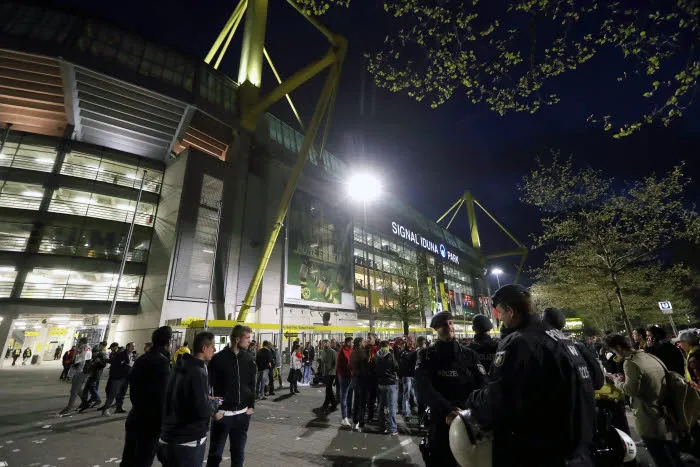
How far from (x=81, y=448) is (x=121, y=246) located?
26341 mm

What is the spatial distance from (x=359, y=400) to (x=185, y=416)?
18.6 feet

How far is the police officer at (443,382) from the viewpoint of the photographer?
11.0ft

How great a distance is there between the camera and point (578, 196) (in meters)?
17.2

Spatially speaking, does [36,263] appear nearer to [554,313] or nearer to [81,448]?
[81,448]

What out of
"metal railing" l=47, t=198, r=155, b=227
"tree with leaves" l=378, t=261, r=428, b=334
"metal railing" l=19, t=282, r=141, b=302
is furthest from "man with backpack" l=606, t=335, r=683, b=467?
"metal railing" l=47, t=198, r=155, b=227

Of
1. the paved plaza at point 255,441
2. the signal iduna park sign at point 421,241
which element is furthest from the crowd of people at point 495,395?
the signal iduna park sign at point 421,241

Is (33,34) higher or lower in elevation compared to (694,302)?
higher

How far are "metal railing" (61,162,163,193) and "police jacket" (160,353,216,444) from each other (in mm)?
32406

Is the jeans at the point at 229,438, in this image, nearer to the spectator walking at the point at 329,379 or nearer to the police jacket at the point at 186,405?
the police jacket at the point at 186,405

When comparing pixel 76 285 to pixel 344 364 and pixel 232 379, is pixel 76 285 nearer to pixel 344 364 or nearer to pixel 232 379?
pixel 344 364

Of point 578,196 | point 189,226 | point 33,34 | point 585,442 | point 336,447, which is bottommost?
point 336,447

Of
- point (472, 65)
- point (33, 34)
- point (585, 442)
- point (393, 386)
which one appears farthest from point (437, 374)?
point (33, 34)

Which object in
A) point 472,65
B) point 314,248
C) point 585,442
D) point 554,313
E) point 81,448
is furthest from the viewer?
point 314,248

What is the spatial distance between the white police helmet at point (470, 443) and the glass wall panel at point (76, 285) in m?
31.7
